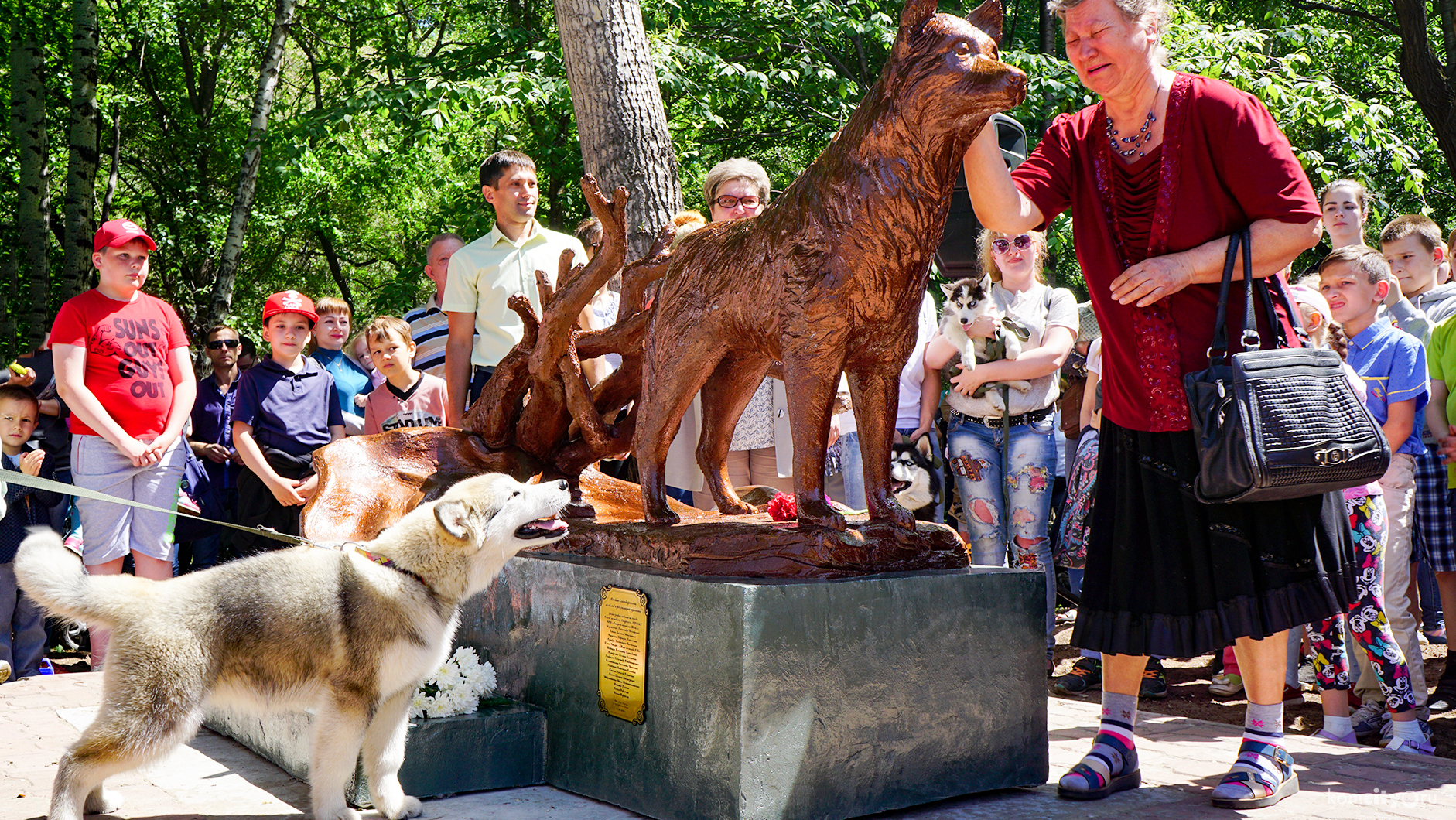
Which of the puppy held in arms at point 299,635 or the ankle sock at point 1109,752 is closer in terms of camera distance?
the puppy held in arms at point 299,635

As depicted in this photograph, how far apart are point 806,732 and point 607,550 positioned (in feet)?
3.29

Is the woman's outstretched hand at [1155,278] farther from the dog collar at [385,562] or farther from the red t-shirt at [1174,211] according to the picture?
the dog collar at [385,562]

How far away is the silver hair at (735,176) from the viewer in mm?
5078

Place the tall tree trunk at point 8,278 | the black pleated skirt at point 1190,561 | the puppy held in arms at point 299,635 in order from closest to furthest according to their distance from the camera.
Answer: the puppy held in arms at point 299,635
the black pleated skirt at point 1190,561
the tall tree trunk at point 8,278

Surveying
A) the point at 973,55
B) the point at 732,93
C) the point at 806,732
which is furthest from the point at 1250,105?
the point at 732,93

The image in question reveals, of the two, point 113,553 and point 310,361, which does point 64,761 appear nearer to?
point 113,553

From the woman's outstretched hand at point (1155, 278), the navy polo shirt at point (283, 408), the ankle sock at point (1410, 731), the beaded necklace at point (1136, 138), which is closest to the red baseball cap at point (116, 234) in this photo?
the navy polo shirt at point (283, 408)

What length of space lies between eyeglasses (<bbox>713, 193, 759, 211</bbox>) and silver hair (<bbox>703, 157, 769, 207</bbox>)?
0.22ft

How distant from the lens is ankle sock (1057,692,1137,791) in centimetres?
311

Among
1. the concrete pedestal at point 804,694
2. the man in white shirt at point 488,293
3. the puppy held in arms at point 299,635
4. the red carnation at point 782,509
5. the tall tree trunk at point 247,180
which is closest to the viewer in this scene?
the concrete pedestal at point 804,694

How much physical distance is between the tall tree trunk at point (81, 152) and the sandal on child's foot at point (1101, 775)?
1309cm

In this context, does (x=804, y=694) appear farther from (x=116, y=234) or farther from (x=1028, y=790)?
(x=116, y=234)

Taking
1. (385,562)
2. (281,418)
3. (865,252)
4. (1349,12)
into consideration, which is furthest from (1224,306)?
(1349,12)

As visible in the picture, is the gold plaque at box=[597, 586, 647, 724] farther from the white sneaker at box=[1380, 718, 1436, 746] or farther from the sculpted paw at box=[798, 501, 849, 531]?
the white sneaker at box=[1380, 718, 1436, 746]
